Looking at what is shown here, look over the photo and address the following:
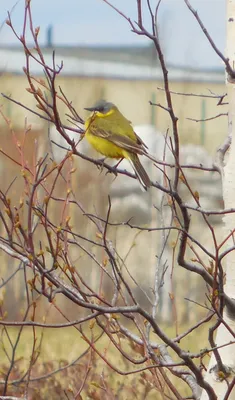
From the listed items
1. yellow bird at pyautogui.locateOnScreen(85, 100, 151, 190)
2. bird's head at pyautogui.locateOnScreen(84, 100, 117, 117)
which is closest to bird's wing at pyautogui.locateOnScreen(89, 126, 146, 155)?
yellow bird at pyautogui.locateOnScreen(85, 100, 151, 190)

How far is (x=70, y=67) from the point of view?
32.7ft

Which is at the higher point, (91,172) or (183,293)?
(91,172)

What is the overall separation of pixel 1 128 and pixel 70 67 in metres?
2.20

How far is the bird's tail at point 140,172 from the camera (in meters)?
3.15

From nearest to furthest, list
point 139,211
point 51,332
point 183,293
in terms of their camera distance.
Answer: point 51,332 → point 183,293 → point 139,211

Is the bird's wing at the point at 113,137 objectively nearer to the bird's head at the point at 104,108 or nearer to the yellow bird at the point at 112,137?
the yellow bird at the point at 112,137

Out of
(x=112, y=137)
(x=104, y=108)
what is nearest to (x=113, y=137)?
(x=112, y=137)

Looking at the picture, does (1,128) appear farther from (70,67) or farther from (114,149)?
(114,149)

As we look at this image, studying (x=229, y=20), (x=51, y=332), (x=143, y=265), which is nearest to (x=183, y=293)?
(x=143, y=265)

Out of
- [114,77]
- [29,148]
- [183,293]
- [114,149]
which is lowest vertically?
[114,149]

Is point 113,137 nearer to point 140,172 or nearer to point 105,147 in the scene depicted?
point 105,147

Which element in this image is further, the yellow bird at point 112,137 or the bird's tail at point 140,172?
the yellow bird at point 112,137

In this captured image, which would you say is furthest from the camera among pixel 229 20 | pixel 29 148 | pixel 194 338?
pixel 29 148

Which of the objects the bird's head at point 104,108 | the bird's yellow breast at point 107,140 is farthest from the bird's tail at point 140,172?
the bird's head at point 104,108
